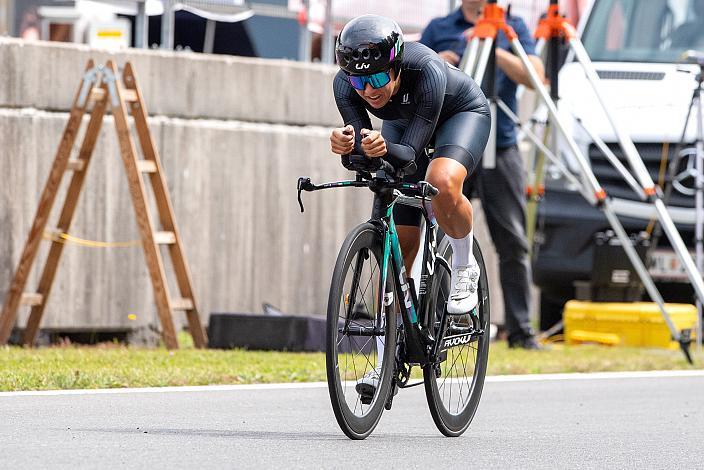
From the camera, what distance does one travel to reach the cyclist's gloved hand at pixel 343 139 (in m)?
6.73

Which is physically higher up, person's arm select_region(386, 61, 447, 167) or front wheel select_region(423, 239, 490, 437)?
person's arm select_region(386, 61, 447, 167)

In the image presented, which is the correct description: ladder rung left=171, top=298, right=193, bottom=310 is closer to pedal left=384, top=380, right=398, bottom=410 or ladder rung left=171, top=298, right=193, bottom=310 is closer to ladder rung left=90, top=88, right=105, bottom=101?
ladder rung left=90, top=88, right=105, bottom=101

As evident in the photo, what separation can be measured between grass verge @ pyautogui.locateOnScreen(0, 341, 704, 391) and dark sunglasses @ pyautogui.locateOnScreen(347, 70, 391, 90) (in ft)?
8.72

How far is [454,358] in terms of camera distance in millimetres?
7594

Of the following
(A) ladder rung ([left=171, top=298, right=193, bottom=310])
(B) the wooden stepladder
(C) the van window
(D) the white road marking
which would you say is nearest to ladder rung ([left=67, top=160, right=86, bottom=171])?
(B) the wooden stepladder

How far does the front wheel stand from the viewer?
288 inches

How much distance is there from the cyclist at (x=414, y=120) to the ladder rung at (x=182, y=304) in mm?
3977

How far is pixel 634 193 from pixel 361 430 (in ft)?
23.1

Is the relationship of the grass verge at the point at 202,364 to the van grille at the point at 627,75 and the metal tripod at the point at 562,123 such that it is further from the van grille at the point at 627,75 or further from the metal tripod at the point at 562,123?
the van grille at the point at 627,75

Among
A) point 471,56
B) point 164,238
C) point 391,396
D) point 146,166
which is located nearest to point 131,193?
point 146,166

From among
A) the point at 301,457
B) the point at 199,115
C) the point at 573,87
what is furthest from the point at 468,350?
the point at 573,87

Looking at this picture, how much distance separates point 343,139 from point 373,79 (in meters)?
0.38

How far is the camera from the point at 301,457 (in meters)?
6.31

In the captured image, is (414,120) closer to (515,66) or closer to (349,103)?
(349,103)
